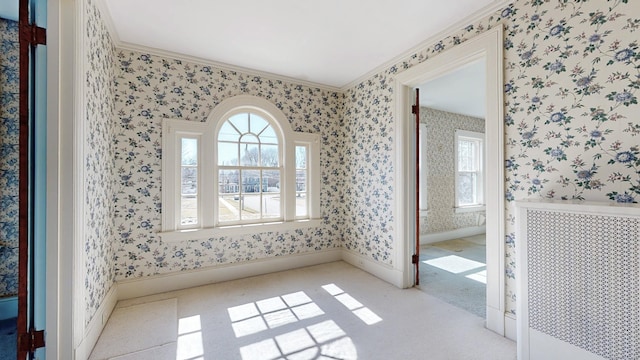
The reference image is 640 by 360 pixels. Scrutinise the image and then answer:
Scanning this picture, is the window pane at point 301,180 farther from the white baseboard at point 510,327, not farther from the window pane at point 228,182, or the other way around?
the white baseboard at point 510,327

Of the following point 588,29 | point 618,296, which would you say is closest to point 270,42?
point 588,29

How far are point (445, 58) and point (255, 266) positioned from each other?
3.12m

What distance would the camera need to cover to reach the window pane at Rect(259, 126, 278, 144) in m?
3.43

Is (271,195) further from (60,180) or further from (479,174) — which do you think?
(479,174)

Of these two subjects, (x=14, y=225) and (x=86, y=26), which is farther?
(x=14, y=225)

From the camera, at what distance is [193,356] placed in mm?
1785

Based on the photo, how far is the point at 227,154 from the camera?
321 centimetres

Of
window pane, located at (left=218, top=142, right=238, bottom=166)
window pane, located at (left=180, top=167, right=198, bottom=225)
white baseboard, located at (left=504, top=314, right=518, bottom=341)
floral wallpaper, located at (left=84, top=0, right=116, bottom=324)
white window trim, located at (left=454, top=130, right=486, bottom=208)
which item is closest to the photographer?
floral wallpaper, located at (left=84, top=0, right=116, bottom=324)

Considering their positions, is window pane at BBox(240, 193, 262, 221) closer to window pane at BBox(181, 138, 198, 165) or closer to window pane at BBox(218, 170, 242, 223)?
window pane at BBox(218, 170, 242, 223)

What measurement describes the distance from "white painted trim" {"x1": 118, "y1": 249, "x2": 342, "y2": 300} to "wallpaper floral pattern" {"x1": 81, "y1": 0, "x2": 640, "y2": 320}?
0.08m

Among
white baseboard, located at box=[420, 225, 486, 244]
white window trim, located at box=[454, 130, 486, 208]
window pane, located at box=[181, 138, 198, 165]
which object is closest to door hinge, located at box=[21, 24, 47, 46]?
window pane, located at box=[181, 138, 198, 165]

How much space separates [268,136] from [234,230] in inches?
51.0

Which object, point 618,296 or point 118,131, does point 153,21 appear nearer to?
point 118,131

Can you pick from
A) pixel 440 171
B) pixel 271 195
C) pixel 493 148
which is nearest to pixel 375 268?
pixel 271 195
